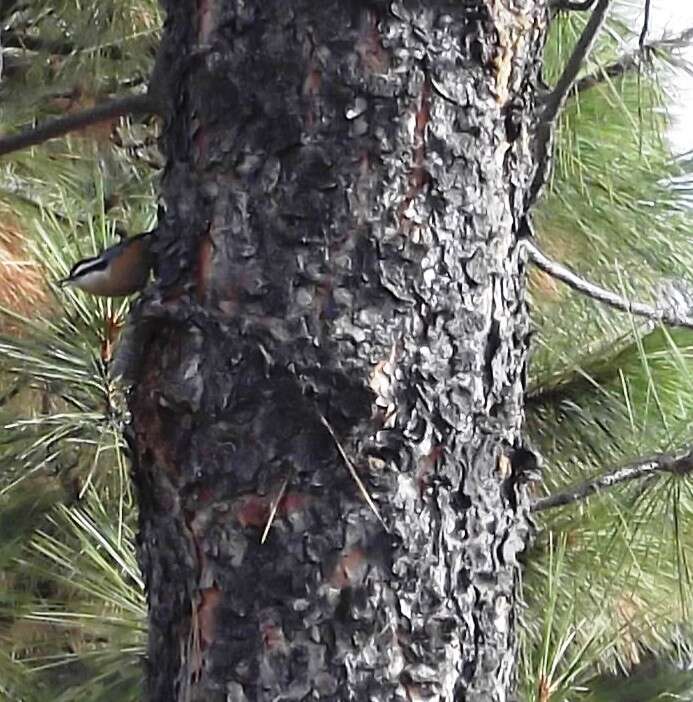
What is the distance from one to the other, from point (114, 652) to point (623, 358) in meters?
0.48

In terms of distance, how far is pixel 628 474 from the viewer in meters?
0.77

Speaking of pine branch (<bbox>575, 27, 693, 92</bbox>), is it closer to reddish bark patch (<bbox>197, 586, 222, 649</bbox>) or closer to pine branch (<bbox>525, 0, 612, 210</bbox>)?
pine branch (<bbox>525, 0, 612, 210</bbox>)

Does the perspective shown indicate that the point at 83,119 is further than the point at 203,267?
Yes

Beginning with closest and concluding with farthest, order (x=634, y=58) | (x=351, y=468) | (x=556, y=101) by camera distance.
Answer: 1. (x=351, y=468)
2. (x=556, y=101)
3. (x=634, y=58)

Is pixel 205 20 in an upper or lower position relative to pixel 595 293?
upper

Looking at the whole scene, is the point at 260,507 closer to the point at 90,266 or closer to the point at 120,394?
the point at 90,266

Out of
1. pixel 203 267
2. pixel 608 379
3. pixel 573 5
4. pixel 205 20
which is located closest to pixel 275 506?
pixel 203 267

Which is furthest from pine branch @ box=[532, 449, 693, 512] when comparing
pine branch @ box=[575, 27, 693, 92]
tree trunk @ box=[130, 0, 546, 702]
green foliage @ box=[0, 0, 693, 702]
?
pine branch @ box=[575, 27, 693, 92]

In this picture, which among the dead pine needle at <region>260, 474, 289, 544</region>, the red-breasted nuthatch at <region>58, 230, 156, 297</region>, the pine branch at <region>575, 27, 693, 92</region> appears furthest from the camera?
the pine branch at <region>575, 27, 693, 92</region>

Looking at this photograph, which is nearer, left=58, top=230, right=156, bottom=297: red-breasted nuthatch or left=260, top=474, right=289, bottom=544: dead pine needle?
left=260, top=474, right=289, bottom=544: dead pine needle

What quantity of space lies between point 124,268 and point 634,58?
457 millimetres

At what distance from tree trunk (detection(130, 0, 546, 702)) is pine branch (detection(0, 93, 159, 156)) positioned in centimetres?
8

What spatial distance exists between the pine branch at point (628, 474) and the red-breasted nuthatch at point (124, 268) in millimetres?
281

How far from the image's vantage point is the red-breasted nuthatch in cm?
67
